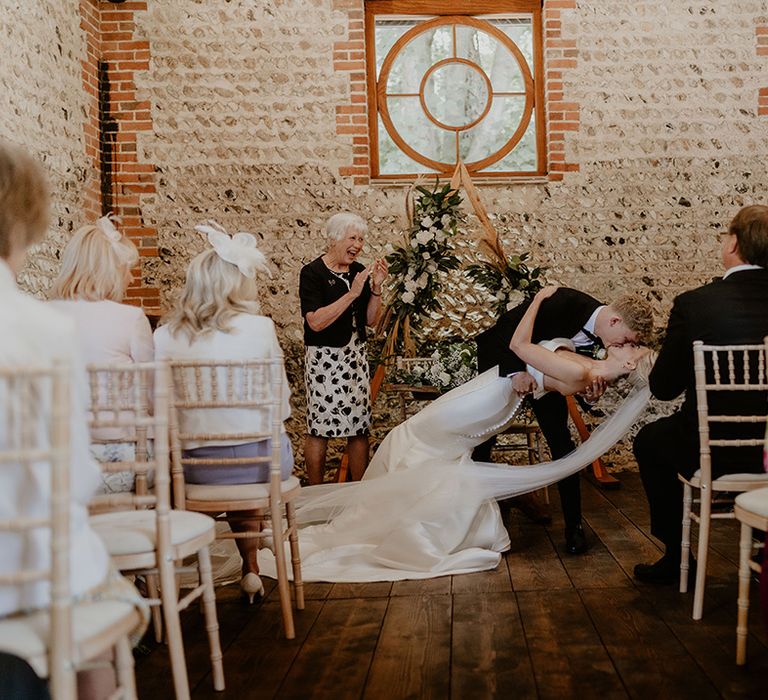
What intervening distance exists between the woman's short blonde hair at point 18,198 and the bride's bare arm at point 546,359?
2589 mm

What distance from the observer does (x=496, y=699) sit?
240cm

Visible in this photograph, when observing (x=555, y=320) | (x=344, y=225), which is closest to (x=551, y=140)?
(x=344, y=225)

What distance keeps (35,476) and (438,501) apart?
255cm

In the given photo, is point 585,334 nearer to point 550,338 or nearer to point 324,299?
point 550,338

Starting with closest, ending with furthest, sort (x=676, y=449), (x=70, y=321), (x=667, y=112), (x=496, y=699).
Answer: (x=70, y=321), (x=496, y=699), (x=676, y=449), (x=667, y=112)

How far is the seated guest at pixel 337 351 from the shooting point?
16.2 ft

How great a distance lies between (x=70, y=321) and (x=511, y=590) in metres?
2.41

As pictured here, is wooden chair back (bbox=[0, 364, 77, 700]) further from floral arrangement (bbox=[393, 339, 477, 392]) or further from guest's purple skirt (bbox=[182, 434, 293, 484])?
floral arrangement (bbox=[393, 339, 477, 392])

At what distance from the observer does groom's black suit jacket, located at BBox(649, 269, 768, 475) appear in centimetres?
317

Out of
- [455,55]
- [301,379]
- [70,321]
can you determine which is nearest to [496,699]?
[70,321]

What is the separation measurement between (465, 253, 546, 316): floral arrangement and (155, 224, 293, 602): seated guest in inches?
86.8

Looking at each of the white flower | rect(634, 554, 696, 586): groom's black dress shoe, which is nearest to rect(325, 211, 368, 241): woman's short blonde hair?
the white flower

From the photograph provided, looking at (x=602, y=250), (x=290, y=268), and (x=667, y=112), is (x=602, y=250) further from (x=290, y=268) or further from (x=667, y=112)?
(x=290, y=268)

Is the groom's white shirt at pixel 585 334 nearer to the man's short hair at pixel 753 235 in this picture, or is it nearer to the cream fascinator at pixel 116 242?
the man's short hair at pixel 753 235
